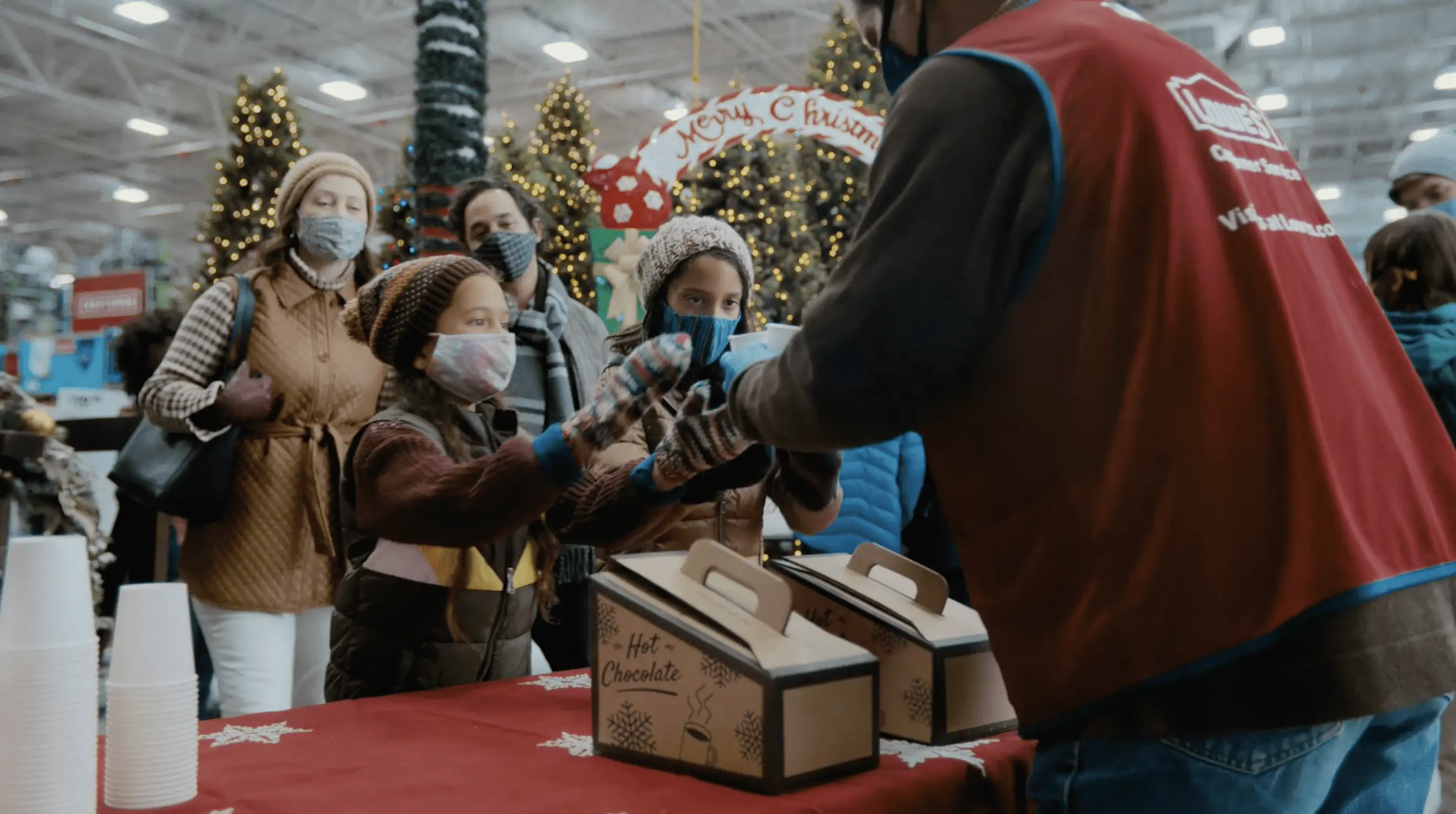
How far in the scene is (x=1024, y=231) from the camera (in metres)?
0.91

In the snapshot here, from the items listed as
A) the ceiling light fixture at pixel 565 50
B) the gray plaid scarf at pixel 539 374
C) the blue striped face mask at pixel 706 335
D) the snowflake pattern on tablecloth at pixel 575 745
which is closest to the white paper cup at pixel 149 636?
the snowflake pattern on tablecloth at pixel 575 745

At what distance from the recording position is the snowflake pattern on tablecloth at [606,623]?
3.88 feet

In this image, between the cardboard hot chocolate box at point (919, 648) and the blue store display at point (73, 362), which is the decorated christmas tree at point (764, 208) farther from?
the cardboard hot chocolate box at point (919, 648)

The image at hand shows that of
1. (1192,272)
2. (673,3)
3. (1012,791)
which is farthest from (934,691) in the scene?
(673,3)

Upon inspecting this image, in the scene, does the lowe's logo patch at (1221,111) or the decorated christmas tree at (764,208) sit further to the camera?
the decorated christmas tree at (764,208)

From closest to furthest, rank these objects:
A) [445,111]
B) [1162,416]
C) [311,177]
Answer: [1162,416] < [311,177] < [445,111]

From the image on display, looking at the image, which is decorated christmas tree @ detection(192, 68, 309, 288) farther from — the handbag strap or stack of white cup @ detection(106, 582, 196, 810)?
stack of white cup @ detection(106, 582, 196, 810)

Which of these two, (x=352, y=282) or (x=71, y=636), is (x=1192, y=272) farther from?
(x=352, y=282)

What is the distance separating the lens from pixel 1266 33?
38.9ft

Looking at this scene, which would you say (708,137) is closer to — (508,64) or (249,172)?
(249,172)

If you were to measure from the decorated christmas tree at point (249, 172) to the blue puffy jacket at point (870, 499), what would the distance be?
411 centimetres

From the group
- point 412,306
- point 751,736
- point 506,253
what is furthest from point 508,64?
point 751,736

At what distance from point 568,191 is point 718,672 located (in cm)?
589

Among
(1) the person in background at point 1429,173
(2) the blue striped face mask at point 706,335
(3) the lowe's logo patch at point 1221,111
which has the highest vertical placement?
(1) the person in background at point 1429,173
